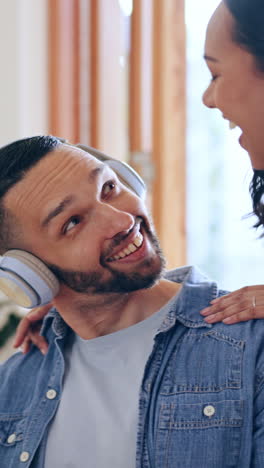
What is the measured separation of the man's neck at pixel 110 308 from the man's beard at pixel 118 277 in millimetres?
40

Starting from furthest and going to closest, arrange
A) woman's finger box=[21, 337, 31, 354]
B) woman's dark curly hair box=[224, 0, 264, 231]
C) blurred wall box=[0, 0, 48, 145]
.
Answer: blurred wall box=[0, 0, 48, 145] → woman's finger box=[21, 337, 31, 354] → woman's dark curly hair box=[224, 0, 264, 231]

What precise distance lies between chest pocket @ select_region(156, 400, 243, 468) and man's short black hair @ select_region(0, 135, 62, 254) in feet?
1.64

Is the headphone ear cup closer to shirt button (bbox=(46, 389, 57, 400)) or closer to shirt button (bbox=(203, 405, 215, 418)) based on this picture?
shirt button (bbox=(46, 389, 57, 400))

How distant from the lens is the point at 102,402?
1.32m

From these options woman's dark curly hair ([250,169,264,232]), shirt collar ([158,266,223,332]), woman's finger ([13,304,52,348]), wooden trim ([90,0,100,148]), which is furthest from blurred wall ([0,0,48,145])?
woman's dark curly hair ([250,169,264,232])

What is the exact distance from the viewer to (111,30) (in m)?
2.66

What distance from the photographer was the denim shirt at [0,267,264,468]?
116 cm

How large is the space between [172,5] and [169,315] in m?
1.54

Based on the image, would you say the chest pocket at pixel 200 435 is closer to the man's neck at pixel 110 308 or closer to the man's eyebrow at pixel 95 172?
the man's neck at pixel 110 308

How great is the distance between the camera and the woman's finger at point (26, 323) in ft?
5.02

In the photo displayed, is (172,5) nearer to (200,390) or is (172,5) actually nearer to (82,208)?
(82,208)

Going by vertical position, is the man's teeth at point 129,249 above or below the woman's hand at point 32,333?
above

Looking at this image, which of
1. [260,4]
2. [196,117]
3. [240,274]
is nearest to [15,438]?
[260,4]

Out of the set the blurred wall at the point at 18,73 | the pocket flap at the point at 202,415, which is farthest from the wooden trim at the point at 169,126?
the pocket flap at the point at 202,415
